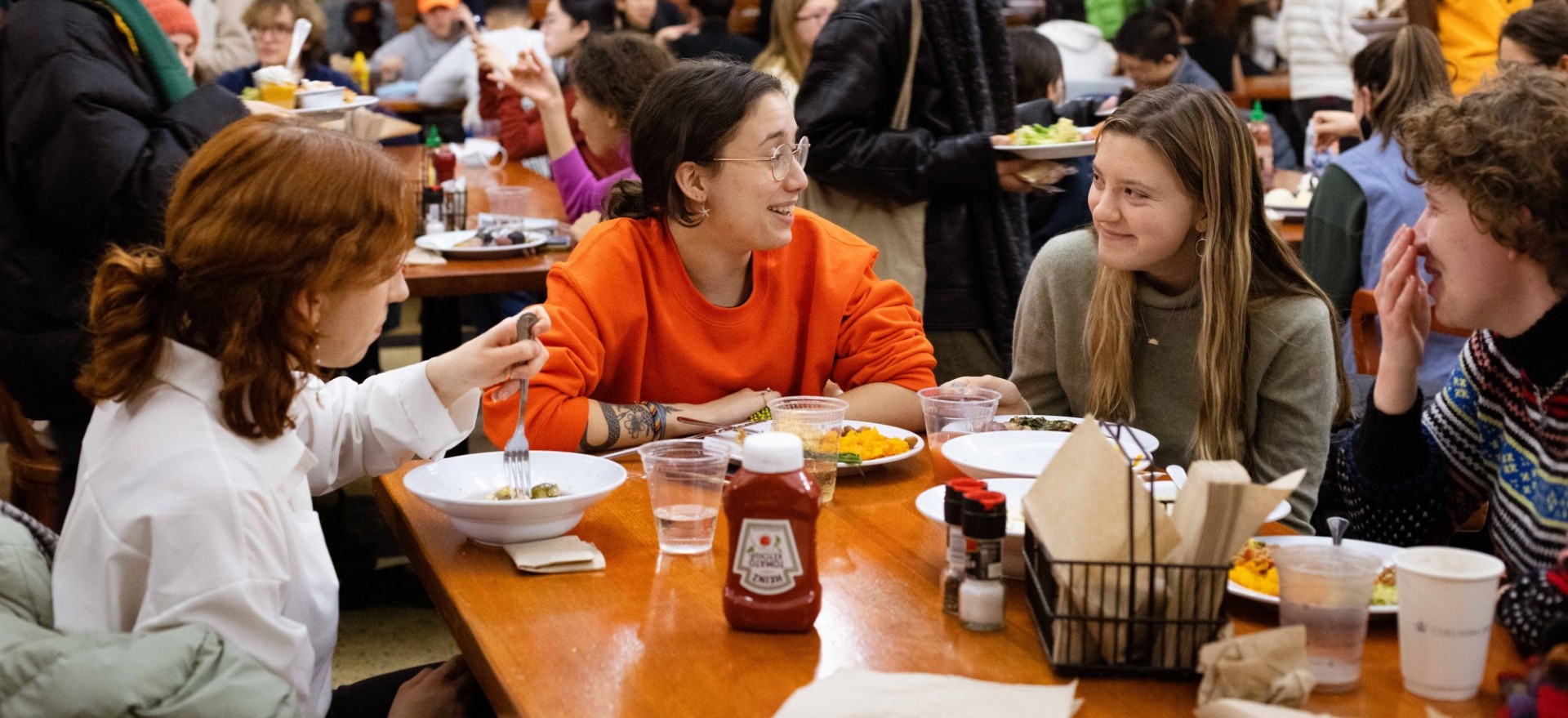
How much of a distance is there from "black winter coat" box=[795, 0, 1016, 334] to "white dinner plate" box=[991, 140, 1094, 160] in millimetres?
102

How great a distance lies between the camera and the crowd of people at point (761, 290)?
1.50 metres

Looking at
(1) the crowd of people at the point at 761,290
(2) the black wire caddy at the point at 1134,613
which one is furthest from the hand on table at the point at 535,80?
(2) the black wire caddy at the point at 1134,613

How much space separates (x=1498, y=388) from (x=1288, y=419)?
1.40ft

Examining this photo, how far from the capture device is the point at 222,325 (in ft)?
5.04

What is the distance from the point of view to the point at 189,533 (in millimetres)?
1407

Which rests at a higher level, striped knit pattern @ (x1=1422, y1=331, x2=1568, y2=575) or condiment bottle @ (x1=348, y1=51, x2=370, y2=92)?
Answer: striped knit pattern @ (x1=1422, y1=331, x2=1568, y2=575)

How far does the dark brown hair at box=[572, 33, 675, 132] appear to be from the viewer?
4.09 meters

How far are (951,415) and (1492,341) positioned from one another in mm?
704

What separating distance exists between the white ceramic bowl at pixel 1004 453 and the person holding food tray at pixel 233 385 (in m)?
0.80

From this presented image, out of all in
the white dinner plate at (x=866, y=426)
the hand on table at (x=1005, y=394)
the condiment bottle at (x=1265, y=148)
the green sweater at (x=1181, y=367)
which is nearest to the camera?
the white dinner plate at (x=866, y=426)

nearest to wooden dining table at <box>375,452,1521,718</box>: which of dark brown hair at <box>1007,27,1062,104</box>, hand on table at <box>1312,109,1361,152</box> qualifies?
dark brown hair at <box>1007,27,1062,104</box>

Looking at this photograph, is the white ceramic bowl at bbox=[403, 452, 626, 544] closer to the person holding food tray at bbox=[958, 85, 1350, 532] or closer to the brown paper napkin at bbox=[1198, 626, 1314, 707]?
the person holding food tray at bbox=[958, 85, 1350, 532]

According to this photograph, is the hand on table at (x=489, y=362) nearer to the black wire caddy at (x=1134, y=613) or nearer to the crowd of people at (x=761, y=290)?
the crowd of people at (x=761, y=290)

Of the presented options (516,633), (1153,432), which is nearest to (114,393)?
(516,633)
